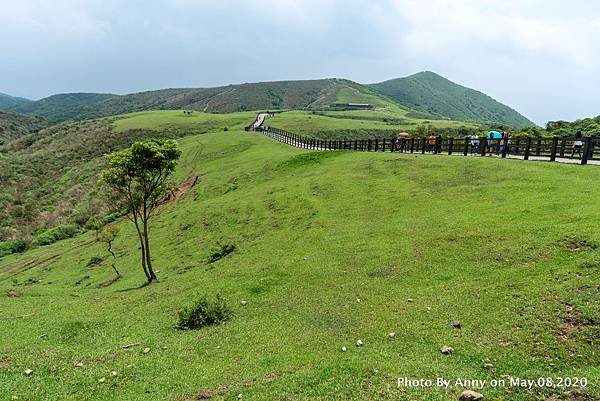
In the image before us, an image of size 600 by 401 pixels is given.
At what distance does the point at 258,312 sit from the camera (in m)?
13.3

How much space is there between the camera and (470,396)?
7.49 m

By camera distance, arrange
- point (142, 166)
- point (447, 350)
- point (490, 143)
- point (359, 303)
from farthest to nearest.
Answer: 1. point (490, 143)
2. point (142, 166)
3. point (359, 303)
4. point (447, 350)

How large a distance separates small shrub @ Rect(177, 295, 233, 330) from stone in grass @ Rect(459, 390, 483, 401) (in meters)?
7.76

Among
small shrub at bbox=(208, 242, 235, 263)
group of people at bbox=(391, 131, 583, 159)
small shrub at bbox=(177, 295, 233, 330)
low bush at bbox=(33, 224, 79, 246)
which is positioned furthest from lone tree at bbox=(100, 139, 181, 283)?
low bush at bbox=(33, 224, 79, 246)

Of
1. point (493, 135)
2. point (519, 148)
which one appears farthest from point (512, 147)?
point (493, 135)

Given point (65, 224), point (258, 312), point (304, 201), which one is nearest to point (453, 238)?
point (258, 312)

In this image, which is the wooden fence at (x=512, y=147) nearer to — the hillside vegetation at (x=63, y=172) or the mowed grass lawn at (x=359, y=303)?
the mowed grass lawn at (x=359, y=303)

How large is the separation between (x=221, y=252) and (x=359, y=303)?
11.9 meters

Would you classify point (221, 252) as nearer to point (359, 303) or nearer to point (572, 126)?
point (359, 303)

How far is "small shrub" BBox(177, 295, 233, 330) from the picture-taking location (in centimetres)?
1298

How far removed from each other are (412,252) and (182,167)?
4909cm

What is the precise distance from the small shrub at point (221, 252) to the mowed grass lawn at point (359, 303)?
646 mm

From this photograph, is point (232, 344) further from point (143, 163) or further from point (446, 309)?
point (143, 163)

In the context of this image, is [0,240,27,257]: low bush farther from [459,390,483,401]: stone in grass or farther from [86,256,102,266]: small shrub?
[459,390,483,401]: stone in grass
